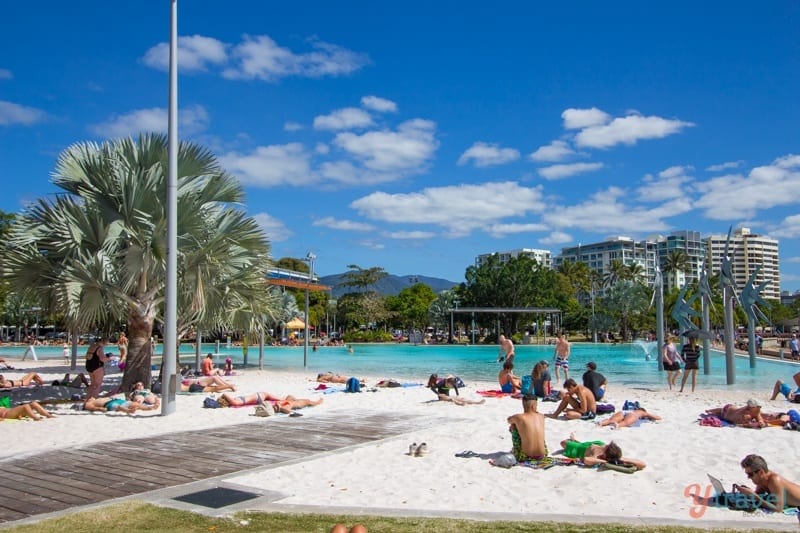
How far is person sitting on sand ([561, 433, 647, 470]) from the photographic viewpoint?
760 cm

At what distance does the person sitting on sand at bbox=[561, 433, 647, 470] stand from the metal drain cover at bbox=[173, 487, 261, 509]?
3965 millimetres

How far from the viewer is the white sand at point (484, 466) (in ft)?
Result: 20.2

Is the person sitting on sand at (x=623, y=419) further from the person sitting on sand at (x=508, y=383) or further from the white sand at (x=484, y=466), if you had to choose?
the person sitting on sand at (x=508, y=383)

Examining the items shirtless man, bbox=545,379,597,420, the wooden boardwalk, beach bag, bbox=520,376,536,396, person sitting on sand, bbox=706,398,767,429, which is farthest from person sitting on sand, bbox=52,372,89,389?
person sitting on sand, bbox=706,398,767,429

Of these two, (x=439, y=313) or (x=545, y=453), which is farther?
(x=439, y=313)

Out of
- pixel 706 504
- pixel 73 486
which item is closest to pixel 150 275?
pixel 73 486

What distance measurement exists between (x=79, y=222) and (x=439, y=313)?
73.2 metres

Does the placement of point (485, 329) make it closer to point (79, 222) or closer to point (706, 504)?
point (79, 222)

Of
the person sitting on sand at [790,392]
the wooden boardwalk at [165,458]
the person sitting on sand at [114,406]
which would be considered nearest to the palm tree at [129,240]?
the person sitting on sand at [114,406]

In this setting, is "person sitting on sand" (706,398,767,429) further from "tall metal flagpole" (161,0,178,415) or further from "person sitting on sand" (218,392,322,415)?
"tall metal flagpole" (161,0,178,415)

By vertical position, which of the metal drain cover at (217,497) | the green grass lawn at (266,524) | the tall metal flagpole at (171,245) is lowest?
the metal drain cover at (217,497)

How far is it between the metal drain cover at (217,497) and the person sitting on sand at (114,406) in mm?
7184

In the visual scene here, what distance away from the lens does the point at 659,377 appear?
23875 millimetres

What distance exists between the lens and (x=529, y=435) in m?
7.88
